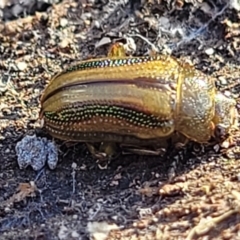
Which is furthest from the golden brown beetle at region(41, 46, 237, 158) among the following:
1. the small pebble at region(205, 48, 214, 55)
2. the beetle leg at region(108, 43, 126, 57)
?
the small pebble at region(205, 48, 214, 55)

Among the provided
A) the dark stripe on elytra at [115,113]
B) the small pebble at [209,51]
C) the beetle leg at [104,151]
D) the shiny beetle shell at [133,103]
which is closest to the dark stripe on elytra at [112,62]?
the shiny beetle shell at [133,103]

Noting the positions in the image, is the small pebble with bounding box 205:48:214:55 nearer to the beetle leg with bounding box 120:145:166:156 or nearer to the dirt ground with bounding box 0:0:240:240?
the dirt ground with bounding box 0:0:240:240

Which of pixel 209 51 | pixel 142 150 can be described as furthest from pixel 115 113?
pixel 209 51

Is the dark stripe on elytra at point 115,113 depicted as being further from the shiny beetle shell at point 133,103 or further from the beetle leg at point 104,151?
the beetle leg at point 104,151

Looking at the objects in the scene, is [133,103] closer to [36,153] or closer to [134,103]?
[134,103]

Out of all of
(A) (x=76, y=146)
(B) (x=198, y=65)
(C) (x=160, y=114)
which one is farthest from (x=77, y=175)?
(B) (x=198, y=65)

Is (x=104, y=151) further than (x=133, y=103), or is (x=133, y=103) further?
(x=104, y=151)
